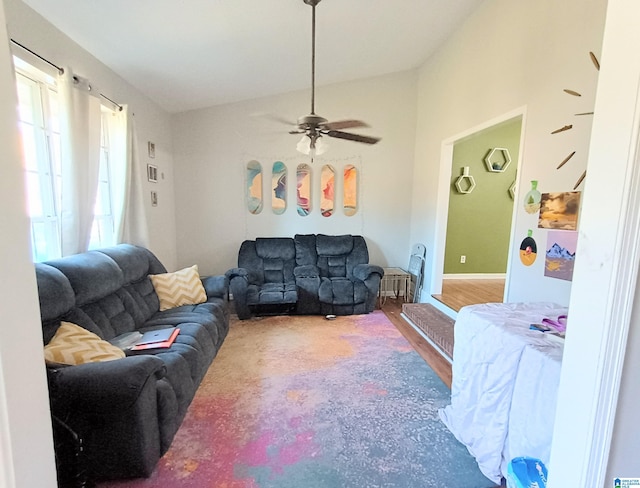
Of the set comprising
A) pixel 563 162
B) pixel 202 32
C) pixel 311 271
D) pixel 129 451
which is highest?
pixel 202 32

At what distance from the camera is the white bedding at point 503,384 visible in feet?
4.41

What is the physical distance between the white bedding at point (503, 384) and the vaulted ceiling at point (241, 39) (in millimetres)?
2701

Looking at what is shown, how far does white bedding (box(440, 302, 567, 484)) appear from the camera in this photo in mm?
1345

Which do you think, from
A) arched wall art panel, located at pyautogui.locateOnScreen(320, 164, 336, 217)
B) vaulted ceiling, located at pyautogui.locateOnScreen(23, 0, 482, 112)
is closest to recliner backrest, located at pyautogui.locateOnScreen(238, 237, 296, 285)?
arched wall art panel, located at pyautogui.locateOnScreen(320, 164, 336, 217)

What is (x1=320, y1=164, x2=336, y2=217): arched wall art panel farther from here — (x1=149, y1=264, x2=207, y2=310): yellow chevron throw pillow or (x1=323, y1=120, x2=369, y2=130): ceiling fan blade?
(x1=149, y1=264, x2=207, y2=310): yellow chevron throw pillow

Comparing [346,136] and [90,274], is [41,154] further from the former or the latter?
[346,136]

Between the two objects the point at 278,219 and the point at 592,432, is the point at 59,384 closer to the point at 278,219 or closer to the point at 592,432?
the point at 592,432

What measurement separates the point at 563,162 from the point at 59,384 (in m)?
3.21

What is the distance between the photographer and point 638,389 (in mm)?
796

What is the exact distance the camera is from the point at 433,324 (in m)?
3.27

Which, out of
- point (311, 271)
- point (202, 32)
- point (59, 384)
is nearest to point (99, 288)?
point (59, 384)

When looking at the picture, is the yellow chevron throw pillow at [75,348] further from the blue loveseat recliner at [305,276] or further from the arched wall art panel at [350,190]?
the arched wall art panel at [350,190]

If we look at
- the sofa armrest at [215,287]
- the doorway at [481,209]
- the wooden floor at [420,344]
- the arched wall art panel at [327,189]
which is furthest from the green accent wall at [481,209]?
the sofa armrest at [215,287]

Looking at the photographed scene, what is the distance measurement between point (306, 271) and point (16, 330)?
3.64 metres
